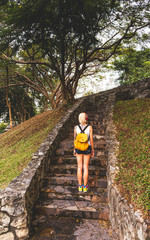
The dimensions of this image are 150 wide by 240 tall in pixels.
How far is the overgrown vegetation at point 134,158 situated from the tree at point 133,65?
27.7ft

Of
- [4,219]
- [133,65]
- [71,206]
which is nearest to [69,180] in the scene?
[71,206]

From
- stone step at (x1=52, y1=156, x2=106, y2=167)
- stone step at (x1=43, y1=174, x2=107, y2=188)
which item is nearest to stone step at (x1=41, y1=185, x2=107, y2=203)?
stone step at (x1=43, y1=174, x2=107, y2=188)

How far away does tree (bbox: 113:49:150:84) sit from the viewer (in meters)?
14.3

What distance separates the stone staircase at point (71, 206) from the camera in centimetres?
331

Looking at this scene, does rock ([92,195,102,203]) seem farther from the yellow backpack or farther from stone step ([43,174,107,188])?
the yellow backpack

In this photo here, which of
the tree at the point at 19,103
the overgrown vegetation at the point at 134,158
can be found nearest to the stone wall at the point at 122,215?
the overgrown vegetation at the point at 134,158

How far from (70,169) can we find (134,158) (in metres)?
1.98

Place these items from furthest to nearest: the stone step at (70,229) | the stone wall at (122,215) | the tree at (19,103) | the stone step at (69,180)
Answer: the tree at (19,103) < the stone step at (69,180) < the stone step at (70,229) < the stone wall at (122,215)

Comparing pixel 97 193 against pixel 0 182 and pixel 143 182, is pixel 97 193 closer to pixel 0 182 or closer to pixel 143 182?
pixel 143 182

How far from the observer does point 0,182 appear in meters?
4.80

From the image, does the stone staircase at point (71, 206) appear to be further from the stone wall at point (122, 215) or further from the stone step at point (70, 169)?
the stone wall at point (122, 215)

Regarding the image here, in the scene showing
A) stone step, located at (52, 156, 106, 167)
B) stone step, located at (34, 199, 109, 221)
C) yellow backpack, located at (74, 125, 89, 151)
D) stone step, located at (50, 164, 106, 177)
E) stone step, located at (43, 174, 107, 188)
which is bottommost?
stone step, located at (34, 199, 109, 221)

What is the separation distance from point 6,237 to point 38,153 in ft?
7.26

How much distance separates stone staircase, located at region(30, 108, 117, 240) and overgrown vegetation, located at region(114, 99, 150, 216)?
89 centimetres
